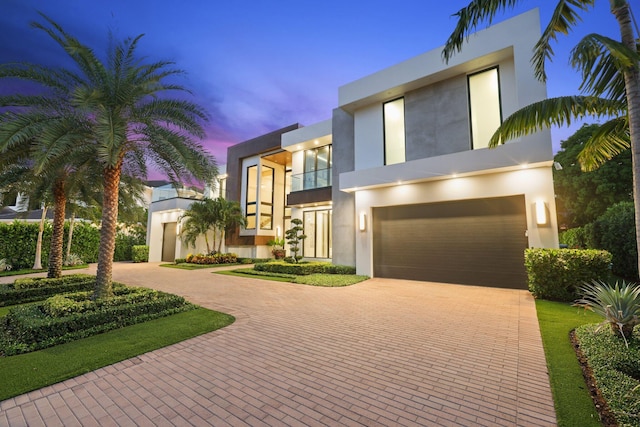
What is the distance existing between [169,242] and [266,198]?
9833 mm

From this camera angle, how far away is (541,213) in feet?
26.3

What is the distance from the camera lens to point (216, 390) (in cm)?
307

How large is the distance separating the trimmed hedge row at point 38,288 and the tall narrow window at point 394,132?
475 inches

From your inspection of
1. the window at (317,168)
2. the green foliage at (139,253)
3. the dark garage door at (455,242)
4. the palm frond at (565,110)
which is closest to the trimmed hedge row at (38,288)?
the window at (317,168)

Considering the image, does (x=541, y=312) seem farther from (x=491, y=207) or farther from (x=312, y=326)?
(x=312, y=326)

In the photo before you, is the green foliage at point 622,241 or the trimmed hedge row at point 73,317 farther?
the green foliage at point 622,241

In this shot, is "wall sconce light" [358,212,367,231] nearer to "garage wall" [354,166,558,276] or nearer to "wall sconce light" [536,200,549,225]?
"garage wall" [354,166,558,276]

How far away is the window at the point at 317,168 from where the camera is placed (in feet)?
48.2

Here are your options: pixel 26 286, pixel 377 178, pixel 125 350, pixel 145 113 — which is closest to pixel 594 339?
pixel 125 350

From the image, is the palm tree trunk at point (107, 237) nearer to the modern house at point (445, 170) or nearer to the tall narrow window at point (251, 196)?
the modern house at point (445, 170)

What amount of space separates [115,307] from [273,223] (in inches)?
Answer: 620

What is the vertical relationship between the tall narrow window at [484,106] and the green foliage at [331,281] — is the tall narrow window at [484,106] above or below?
above

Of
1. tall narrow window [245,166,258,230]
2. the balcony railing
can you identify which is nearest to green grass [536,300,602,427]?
the balcony railing

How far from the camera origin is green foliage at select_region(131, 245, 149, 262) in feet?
73.0
